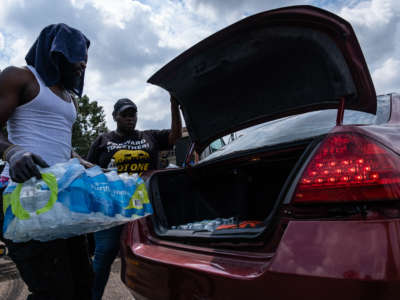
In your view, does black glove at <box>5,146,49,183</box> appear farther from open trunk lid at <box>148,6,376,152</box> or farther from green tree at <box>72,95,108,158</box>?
green tree at <box>72,95,108,158</box>

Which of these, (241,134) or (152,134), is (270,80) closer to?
(241,134)

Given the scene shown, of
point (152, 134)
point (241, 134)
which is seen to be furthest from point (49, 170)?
point (152, 134)

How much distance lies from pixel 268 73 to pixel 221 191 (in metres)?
0.91

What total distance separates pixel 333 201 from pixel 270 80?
1008 mm

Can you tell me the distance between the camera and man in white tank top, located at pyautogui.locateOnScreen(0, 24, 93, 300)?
1.39m

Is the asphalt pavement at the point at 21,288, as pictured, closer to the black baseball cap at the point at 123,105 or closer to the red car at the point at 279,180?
the red car at the point at 279,180

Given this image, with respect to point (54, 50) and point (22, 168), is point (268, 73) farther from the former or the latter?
point (22, 168)

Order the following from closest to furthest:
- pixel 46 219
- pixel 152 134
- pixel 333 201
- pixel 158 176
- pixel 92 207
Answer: pixel 333 201
pixel 46 219
pixel 92 207
pixel 158 176
pixel 152 134

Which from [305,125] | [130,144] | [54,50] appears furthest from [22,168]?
[130,144]

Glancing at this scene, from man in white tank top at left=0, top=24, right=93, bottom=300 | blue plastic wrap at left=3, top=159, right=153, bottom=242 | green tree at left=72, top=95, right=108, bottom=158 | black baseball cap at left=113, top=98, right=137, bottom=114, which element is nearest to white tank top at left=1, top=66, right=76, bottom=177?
man in white tank top at left=0, top=24, right=93, bottom=300

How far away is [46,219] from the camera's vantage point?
126 cm

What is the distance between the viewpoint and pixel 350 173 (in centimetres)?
105

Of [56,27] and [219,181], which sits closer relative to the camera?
[56,27]

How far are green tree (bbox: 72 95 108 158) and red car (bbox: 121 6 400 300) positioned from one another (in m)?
30.3
